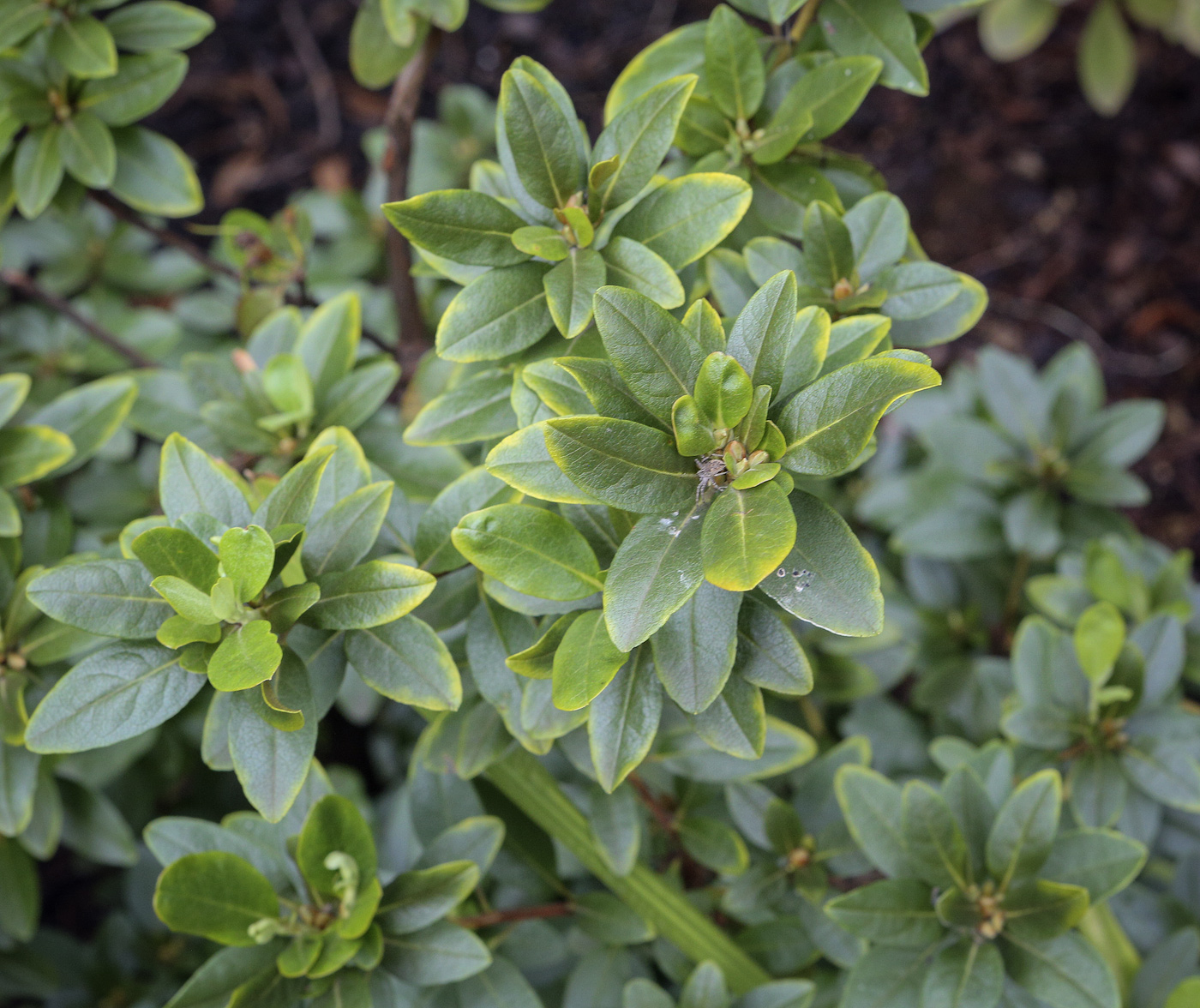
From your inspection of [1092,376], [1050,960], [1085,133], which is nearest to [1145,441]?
[1092,376]

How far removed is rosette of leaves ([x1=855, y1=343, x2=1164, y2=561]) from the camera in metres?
1.92

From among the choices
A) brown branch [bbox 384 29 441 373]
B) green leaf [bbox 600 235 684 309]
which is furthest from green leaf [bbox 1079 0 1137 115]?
green leaf [bbox 600 235 684 309]

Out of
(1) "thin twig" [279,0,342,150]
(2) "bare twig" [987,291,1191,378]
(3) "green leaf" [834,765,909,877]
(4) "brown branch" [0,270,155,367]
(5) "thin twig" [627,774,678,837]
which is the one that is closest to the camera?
(3) "green leaf" [834,765,909,877]

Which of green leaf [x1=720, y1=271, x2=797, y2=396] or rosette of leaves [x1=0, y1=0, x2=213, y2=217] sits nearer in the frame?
green leaf [x1=720, y1=271, x2=797, y2=396]

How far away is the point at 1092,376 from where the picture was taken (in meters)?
2.10

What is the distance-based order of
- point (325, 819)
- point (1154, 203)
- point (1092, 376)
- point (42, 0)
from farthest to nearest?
point (1154, 203)
point (1092, 376)
point (42, 0)
point (325, 819)

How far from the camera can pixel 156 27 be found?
1.55 metres

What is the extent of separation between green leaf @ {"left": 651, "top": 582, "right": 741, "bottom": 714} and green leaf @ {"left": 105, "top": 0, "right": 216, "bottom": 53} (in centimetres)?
124

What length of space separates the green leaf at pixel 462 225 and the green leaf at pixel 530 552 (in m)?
0.30

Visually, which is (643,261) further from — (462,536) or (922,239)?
(922,239)

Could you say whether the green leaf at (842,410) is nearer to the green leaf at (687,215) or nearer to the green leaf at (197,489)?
the green leaf at (687,215)

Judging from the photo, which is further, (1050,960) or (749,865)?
(749,865)

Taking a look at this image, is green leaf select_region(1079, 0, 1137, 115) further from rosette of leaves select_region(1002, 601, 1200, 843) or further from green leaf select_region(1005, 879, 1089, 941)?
green leaf select_region(1005, 879, 1089, 941)

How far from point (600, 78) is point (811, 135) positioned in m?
2.43
